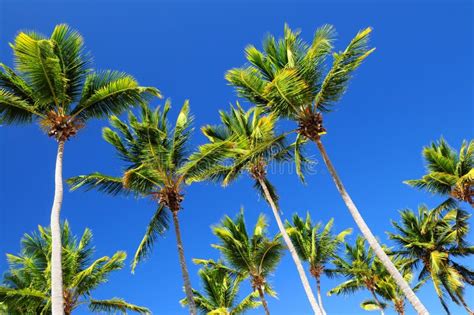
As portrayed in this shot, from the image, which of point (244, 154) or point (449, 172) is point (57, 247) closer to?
point (244, 154)

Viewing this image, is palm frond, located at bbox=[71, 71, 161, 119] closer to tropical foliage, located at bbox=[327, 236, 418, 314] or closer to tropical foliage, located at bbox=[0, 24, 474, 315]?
tropical foliage, located at bbox=[0, 24, 474, 315]

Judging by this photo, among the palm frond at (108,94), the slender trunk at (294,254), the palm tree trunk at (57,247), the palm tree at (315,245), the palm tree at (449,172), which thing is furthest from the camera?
the palm tree at (315,245)

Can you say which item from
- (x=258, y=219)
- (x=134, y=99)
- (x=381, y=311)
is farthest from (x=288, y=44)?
A: (x=381, y=311)

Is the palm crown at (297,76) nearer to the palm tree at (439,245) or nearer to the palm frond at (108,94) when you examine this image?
the palm frond at (108,94)

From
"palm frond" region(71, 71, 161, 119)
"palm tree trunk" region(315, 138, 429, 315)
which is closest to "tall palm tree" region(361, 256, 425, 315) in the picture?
"palm tree trunk" region(315, 138, 429, 315)

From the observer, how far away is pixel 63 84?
1161cm

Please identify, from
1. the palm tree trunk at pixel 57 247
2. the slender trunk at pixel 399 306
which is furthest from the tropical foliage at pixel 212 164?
the slender trunk at pixel 399 306

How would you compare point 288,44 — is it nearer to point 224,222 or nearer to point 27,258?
point 224,222

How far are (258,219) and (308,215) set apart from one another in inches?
208

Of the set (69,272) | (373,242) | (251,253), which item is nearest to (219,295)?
(251,253)

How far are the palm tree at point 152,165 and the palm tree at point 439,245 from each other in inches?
617

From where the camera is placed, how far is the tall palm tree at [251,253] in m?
21.0

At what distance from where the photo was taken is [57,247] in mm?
9641

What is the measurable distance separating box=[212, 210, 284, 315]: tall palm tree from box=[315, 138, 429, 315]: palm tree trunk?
8.40m
